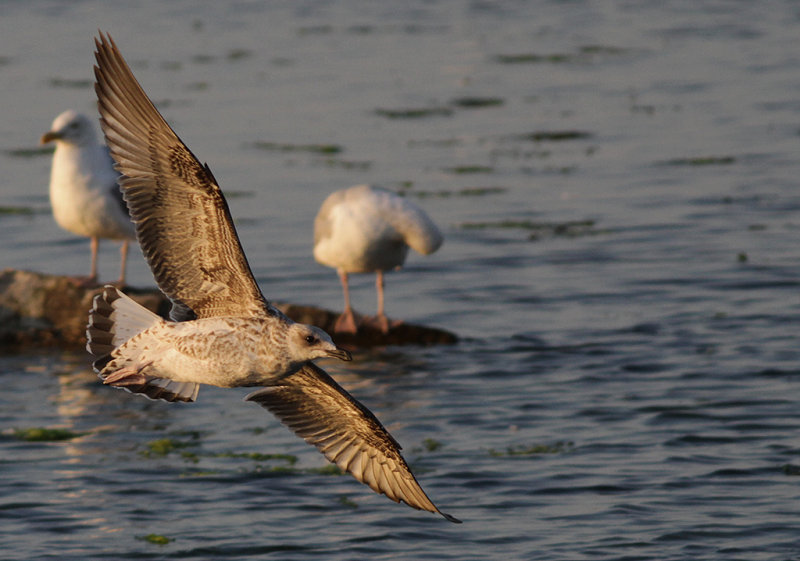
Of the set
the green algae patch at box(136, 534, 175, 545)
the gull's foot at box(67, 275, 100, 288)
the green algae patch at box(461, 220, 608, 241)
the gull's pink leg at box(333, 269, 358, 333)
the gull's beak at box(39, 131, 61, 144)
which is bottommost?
the green algae patch at box(136, 534, 175, 545)

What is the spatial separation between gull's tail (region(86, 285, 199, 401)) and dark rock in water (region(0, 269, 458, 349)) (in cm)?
560

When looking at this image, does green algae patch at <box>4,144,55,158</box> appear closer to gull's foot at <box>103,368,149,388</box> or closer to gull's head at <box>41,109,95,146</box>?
gull's head at <box>41,109,95,146</box>

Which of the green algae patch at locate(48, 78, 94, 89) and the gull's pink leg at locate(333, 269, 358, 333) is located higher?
the green algae patch at locate(48, 78, 94, 89)

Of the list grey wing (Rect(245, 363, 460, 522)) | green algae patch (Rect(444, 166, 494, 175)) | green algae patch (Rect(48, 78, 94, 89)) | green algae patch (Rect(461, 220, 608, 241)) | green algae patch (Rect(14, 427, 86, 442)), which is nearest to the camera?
grey wing (Rect(245, 363, 460, 522))

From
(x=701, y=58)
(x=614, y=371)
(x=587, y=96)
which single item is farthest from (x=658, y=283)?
(x=701, y=58)

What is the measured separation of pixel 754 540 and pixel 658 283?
19.6ft

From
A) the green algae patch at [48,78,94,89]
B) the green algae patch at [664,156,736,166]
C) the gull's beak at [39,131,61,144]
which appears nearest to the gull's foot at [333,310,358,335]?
the gull's beak at [39,131,61,144]

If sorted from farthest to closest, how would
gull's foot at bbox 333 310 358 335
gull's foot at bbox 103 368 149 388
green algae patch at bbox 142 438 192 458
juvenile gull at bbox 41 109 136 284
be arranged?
juvenile gull at bbox 41 109 136 284, gull's foot at bbox 333 310 358 335, green algae patch at bbox 142 438 192 458, gull's foot at bbox 103 368 149 388

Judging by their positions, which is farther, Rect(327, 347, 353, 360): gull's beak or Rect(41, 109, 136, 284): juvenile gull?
Rect(41, 109, 136, 284): juvenile gull

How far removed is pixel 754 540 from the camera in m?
→ 8.95

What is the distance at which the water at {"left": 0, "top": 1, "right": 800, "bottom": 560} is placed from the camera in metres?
9.52

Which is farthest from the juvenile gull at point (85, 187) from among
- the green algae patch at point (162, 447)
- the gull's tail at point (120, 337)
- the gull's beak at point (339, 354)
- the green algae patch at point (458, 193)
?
the gull's beak at point (339, 354)

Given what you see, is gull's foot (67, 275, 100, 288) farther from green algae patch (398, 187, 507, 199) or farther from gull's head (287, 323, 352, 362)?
gull's head (287, 323, 352, 362)

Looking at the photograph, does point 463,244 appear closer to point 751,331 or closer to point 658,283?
point 658,283
